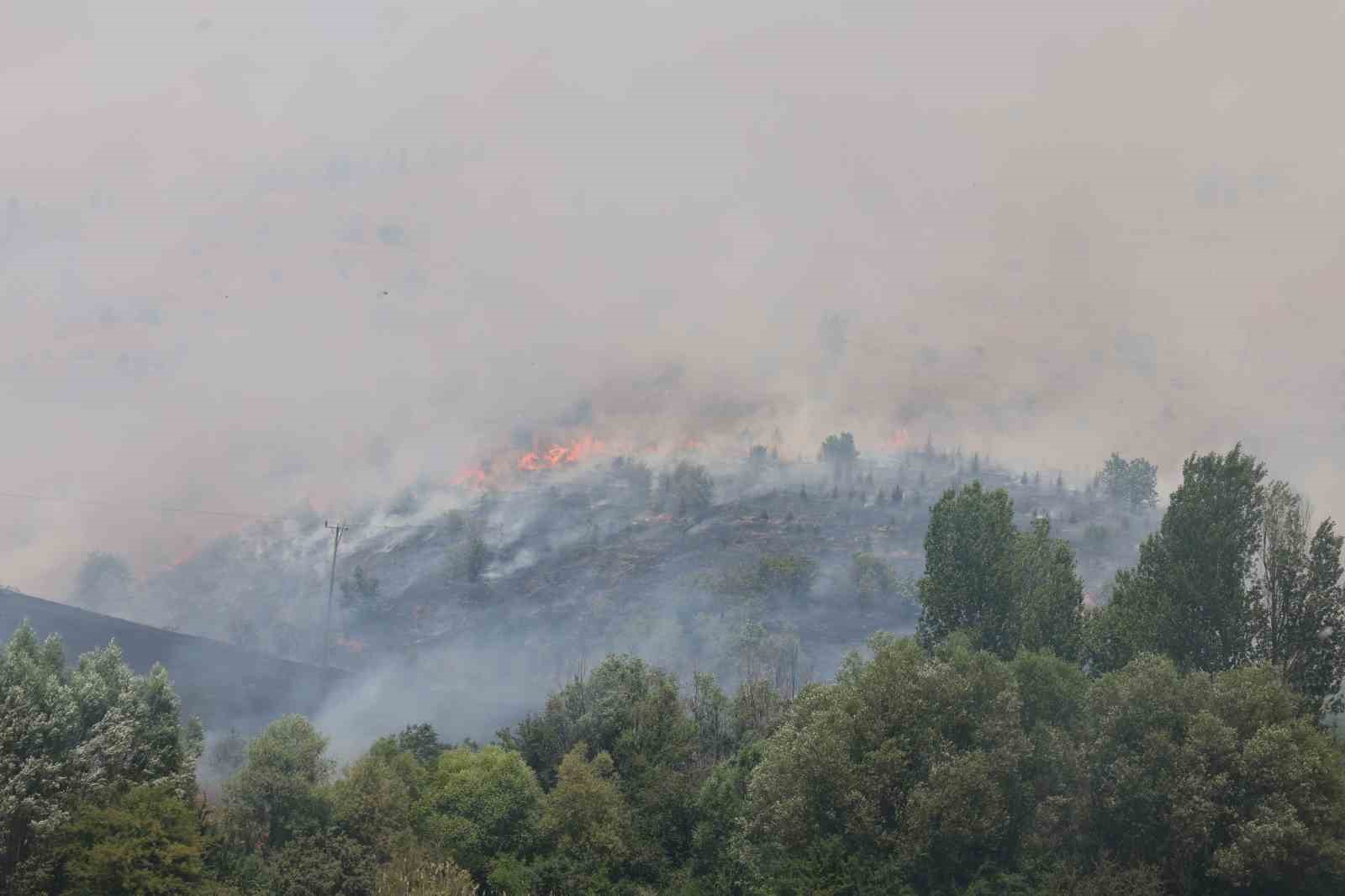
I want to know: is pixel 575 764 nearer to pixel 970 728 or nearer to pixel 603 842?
pixel 603 842

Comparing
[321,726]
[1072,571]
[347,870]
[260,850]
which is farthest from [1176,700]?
[321,726]

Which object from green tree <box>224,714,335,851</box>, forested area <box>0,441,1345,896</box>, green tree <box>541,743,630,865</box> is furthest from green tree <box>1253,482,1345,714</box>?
green tree <box>224,714,335,851</box>

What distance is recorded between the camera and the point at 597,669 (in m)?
125

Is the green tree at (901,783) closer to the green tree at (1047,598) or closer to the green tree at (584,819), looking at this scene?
the green tree at (584,819)

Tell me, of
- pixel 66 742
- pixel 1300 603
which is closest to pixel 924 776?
pixel 1300 603

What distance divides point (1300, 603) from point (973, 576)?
26.0 meters

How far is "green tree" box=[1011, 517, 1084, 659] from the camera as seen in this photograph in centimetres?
10225

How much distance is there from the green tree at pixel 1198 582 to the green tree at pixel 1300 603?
1021 millimetres

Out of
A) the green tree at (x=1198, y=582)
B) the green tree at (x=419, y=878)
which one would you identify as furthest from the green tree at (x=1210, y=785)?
the green tree at (x=419, y=878)

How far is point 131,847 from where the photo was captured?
74.8 metres

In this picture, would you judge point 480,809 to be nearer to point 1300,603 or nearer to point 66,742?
point 66,742

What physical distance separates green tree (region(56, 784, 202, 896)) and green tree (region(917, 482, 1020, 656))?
2488 inches

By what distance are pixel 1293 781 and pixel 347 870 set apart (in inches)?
2463

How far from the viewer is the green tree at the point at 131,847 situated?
243 ft
